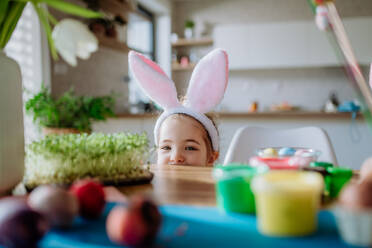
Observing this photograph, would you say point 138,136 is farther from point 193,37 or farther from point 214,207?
point 193,37

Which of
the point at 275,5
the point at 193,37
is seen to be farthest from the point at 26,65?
the point at 275,5

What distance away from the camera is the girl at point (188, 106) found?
119 centimetres

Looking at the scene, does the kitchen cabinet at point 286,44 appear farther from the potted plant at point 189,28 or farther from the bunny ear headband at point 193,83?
the bunny ear headband at point 193,83

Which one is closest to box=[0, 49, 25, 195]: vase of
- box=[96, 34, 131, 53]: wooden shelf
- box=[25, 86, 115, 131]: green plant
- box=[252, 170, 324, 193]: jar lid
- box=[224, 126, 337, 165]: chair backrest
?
box=[252, 170, 324, 193]: jar lid

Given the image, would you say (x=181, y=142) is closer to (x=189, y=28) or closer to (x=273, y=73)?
(x=273, y=73)

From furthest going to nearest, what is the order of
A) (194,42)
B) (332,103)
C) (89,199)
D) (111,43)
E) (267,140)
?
(194,42) < (332,103) < (111,43) < (267,140) < (89,199)

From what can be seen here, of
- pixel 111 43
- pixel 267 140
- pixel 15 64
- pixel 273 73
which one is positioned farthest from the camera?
pixel 273 73

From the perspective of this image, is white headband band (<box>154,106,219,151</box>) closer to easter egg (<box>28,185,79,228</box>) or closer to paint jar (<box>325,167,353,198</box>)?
paint jar (<box>325,167,353,198</box>)

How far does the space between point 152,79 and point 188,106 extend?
0.20m

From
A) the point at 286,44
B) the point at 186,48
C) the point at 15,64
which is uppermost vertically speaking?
the point at 186,48

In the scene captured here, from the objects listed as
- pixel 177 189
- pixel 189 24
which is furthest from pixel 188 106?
pixel 189 24

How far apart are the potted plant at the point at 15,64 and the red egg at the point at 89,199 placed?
272 mm

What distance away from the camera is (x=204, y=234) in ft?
1.63

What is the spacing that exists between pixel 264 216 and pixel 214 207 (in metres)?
0.16
